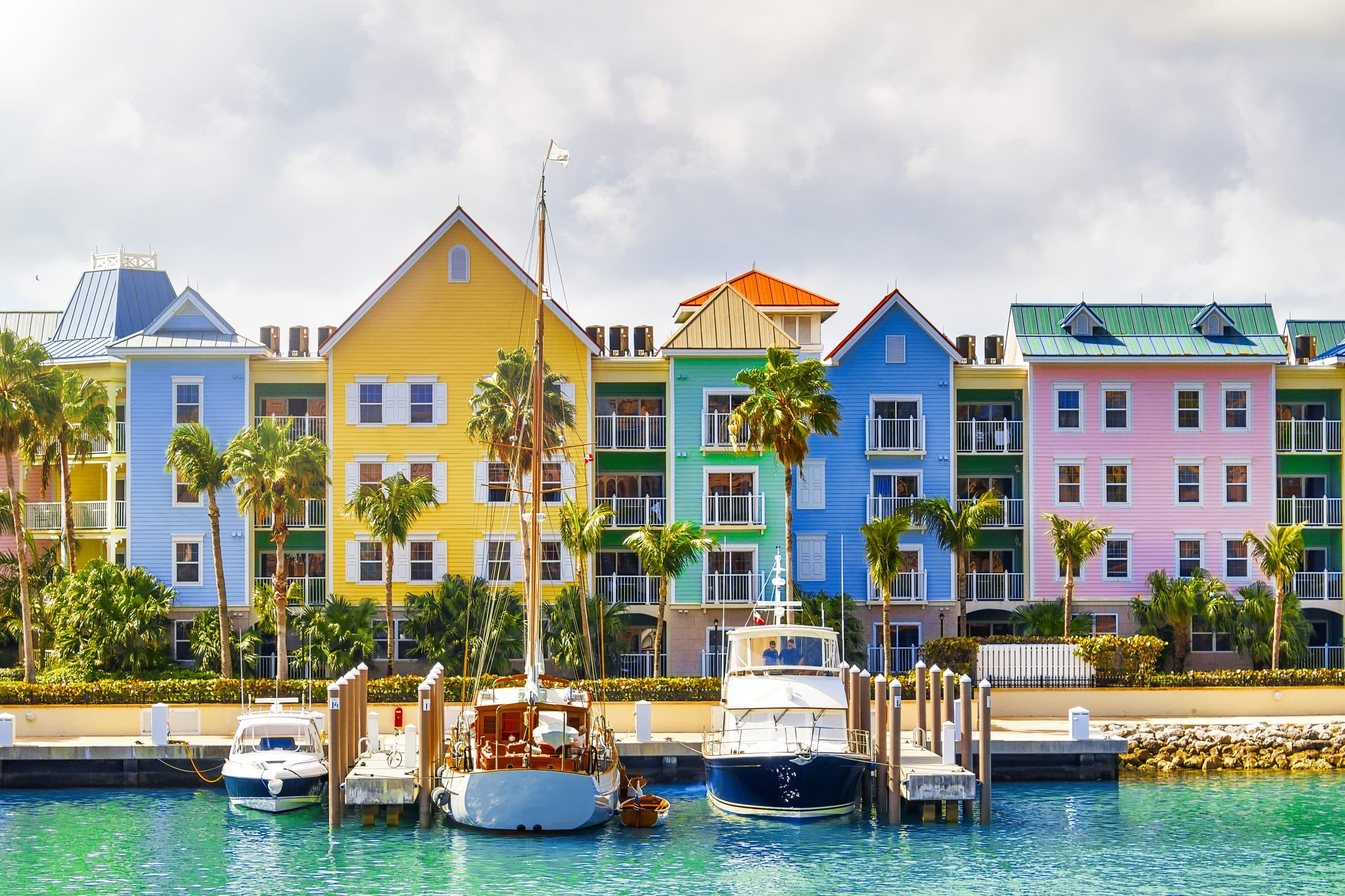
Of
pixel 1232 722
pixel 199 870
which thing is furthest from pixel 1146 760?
pixel 199 870

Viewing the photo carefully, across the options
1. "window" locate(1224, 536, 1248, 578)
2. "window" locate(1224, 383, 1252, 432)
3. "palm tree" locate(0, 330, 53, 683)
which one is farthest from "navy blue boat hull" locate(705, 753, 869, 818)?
"window" locate(1224, 383, 1252, 432)

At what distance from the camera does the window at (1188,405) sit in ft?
186

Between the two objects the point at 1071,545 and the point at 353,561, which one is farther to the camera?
the point at 353,561

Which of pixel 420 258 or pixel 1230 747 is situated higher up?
pixel 420 258

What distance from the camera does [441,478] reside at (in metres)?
54.3

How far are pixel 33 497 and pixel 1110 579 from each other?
38.5 metres

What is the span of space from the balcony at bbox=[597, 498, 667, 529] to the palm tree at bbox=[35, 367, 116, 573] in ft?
55.0

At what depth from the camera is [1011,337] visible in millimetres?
59844

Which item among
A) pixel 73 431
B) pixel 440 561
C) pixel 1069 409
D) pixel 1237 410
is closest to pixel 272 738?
pixel 440 561

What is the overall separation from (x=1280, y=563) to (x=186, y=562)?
35.6 meters

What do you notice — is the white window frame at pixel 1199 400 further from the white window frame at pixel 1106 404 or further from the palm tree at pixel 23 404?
the palm tree at pixel 23 404

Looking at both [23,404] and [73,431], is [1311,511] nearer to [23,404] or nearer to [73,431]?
[73,431]

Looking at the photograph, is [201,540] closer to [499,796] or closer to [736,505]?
[736,505]

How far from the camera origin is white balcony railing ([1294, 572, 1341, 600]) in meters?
56.0
